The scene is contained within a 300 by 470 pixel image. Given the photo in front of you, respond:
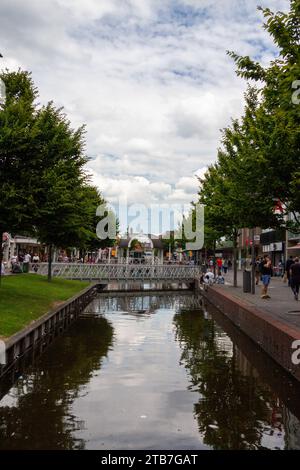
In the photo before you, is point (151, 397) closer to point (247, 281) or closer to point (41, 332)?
point (41, 332)

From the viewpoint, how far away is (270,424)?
8398 millimetres

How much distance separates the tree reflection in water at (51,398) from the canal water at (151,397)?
0.05 feet

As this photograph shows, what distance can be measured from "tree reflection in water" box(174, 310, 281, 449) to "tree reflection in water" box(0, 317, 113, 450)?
212 cm

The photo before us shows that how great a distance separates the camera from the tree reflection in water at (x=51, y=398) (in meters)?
7.48

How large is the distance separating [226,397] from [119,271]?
112ft

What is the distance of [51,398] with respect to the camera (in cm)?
974

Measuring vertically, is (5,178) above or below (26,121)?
below

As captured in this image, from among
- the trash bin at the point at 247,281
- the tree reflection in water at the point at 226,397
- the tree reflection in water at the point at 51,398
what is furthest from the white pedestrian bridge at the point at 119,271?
the tree reflection in water at the point at 226,397

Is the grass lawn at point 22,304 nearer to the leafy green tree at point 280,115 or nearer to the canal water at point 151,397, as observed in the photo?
the canal water at point 151,397

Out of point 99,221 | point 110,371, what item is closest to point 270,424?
point 110,371

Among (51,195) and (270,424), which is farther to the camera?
(51,195)

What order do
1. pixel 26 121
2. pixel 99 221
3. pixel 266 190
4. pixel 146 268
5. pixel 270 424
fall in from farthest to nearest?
1. pixel 99 221
2. pixel 146 268
3. pixel 26 121
4. pixel 266 190
5. pixel 270 424

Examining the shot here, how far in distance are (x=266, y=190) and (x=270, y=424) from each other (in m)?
9.05

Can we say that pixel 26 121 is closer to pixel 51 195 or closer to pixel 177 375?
pixel 51 195
